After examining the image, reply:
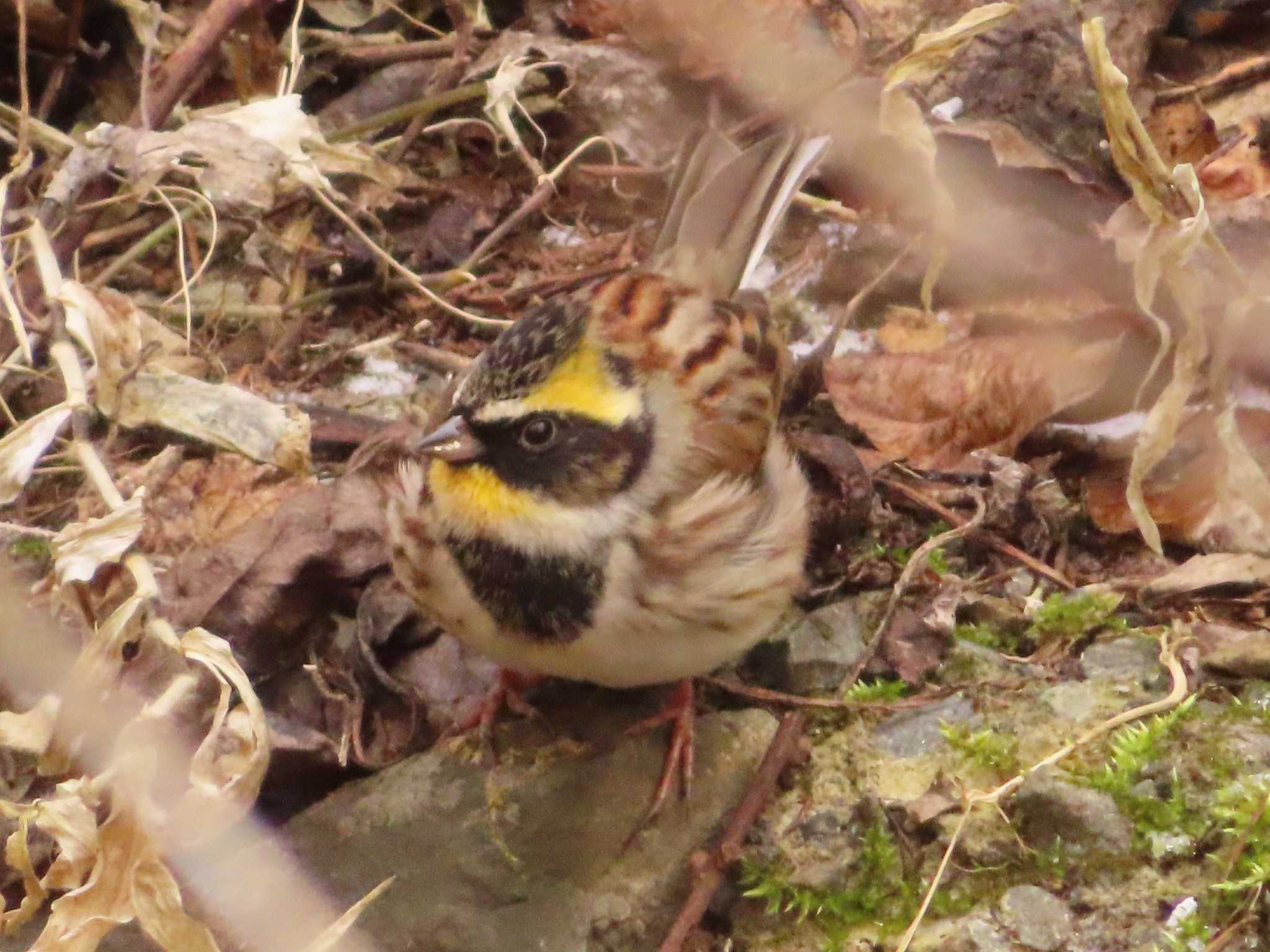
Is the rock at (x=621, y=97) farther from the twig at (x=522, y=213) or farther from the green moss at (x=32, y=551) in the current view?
the green moss at (x=32, y=551)

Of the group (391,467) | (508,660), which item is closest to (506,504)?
(508,660)

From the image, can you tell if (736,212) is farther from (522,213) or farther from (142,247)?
(142,247)

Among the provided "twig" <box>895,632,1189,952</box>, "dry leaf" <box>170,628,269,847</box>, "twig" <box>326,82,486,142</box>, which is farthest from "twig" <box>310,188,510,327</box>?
"twig" <box>895,632,1189,952</box>

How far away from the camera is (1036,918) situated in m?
2.30

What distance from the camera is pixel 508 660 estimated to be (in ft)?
8.23

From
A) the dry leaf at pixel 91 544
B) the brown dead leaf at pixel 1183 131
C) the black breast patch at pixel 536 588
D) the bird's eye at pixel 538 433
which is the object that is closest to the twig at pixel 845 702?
the black breast patch at pixel 536 588

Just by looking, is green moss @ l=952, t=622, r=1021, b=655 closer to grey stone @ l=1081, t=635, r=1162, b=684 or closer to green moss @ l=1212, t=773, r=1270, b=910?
grey stone @ l=1081, t=635, r=1162, b=684

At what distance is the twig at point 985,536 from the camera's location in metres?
2.93

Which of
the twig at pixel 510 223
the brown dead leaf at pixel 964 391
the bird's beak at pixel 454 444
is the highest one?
the bird's beak at pixel 454 444

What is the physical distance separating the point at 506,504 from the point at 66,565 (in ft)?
2.32

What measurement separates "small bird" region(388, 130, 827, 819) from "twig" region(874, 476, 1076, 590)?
41 cm

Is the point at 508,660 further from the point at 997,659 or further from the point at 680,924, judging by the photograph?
the point at 997,659

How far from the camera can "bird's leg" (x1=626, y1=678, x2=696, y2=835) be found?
102 inches

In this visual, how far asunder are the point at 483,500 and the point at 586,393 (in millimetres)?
253
